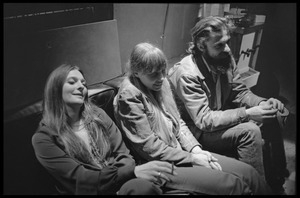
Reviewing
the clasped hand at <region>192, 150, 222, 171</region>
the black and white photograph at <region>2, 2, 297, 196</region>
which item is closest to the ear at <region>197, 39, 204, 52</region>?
the black and white photograph at <region>2, 2, 297, 196</region>

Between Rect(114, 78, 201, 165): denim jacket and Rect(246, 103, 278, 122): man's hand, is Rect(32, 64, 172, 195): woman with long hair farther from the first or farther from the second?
Rect(246, 103, 278, 122): man's hand

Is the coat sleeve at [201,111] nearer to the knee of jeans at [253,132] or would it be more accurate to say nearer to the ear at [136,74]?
the knee of jeans at [253,132]

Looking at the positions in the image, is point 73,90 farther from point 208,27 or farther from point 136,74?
point 208,27

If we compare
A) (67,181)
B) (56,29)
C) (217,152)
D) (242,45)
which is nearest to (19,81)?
(56,29)

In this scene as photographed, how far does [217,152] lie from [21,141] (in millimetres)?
1192

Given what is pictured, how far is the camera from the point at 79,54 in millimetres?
2111

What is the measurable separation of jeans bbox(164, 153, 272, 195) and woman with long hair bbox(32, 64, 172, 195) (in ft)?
0.28

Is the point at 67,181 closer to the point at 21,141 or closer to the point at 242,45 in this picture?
the point at 21,141

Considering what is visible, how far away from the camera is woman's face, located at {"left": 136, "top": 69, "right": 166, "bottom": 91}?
64.5 inches

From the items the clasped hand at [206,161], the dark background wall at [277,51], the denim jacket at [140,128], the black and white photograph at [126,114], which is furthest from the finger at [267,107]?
the dark background wall at [277,51]

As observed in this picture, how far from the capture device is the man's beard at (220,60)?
6.33ft

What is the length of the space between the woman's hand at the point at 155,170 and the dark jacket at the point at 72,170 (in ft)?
0.19

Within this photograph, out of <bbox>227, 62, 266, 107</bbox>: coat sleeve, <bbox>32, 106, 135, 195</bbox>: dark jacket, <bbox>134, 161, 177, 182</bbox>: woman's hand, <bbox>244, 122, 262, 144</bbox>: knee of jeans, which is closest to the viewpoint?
<bbox>32, 106, 135, 195</bbox>: dark jacket

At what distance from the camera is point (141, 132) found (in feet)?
5.33
